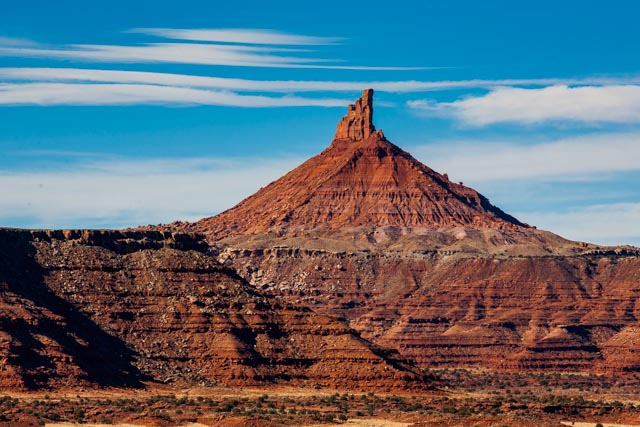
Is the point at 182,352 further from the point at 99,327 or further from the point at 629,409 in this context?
the point at 629,409

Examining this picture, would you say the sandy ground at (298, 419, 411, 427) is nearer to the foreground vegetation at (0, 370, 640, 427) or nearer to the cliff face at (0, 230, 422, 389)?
the foreground vegetation at (0, 370, 640, 427)

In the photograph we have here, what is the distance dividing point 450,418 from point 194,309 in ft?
103

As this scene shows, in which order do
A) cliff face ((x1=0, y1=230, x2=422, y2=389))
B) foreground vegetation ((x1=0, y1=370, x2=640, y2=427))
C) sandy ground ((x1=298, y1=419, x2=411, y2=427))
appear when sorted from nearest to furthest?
foreground vegetation ((x1=0, y1=370, x2=640, y2=427)) < sandy ground ((x1=298, y1=419, x2=411, y2=427)) < cliff face ((x1=0, y1=230, x2=422, y2=389))

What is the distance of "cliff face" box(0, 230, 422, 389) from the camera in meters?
148

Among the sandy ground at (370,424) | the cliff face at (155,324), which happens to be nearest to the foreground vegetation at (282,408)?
the sandy ground at (370,424)

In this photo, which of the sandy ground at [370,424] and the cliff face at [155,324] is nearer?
the sandy ground at [370,424]

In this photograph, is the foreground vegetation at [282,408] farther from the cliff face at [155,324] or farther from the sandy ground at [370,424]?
the cliff face at [155,324]

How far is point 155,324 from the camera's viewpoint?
511ft

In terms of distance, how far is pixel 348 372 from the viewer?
155500mm

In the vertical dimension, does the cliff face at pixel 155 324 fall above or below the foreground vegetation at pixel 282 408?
above

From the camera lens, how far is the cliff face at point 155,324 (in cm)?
14762

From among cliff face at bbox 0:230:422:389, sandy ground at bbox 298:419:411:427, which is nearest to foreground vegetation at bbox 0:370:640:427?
sandy ground at bbox 298:419:411:427

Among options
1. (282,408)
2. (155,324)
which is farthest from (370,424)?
(155,324)

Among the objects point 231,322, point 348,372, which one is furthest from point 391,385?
point 231,322
